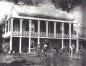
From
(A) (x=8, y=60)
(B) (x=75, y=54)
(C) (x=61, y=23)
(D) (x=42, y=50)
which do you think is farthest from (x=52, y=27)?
(A) (x=8, y=60)

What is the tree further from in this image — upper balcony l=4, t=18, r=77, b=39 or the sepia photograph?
upper balcony l=4, t=18, r=77, b=39

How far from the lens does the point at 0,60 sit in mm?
2197

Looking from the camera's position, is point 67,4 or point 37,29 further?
point 67,4

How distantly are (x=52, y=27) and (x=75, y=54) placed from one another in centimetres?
43

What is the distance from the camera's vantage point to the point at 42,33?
2.29 meters

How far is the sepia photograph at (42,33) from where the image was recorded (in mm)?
2203

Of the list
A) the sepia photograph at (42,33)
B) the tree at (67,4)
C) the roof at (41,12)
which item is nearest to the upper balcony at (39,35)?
the sepia photograph at (42,33)

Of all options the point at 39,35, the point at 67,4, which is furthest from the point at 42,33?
the point at 67,4

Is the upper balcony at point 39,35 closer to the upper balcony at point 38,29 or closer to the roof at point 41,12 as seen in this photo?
the upper balcony at point 38,29

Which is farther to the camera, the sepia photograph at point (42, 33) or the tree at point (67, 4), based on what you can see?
the tree at point (67, 4)

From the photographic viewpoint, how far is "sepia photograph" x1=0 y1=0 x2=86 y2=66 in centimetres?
220

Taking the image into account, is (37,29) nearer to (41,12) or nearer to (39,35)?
(39,35)

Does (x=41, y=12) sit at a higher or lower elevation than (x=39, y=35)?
higher

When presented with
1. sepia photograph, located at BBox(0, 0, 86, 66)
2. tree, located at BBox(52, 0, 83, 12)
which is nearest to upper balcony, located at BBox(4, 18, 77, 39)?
sepia photograph, located at BBox(0, 0, 86, 66)
